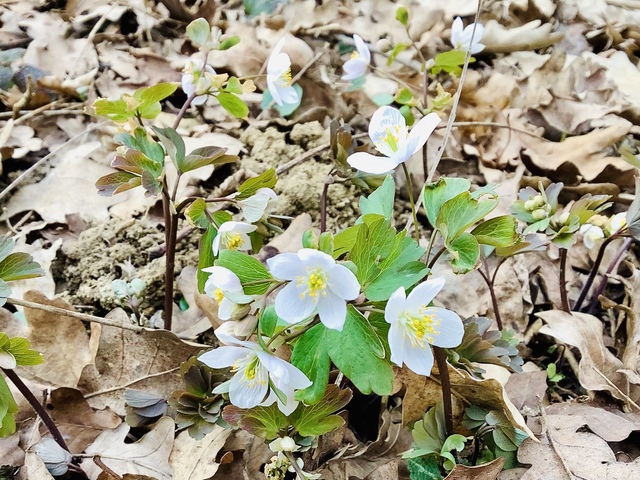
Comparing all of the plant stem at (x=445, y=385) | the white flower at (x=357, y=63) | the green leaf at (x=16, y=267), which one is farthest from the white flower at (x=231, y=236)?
the white flower at (x=357, y=63)

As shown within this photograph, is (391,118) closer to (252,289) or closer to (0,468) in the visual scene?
(252,289)

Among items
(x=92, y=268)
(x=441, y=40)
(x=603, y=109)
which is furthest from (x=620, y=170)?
(x=92, y=268)

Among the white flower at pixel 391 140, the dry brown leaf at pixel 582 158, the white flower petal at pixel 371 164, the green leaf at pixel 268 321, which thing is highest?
the white flower at pixel 391 140

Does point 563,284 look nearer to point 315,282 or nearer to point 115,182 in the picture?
point 315,282

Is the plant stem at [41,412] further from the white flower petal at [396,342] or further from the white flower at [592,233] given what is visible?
the white flower at [592,233]

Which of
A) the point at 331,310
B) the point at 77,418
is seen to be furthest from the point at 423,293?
the point at 77,418

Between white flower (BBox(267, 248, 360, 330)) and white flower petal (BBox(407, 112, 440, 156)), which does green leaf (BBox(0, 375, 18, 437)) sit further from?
white flower petal (BBox(407, 112, 440, 156))
